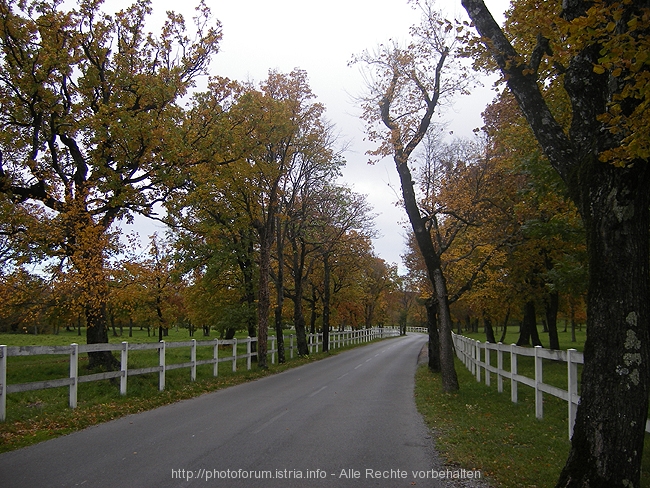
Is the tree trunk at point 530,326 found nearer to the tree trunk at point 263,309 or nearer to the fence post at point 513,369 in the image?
the tree trunk at point 263,309

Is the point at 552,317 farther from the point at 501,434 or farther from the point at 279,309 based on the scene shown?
the point at 501,434

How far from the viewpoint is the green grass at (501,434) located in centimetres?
621

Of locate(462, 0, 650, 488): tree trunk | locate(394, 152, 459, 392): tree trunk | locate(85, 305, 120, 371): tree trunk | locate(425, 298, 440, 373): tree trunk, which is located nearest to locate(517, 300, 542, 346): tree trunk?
locate(425, 298, 440, 373): tree trunk

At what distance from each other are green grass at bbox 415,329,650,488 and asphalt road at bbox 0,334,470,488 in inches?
18.3

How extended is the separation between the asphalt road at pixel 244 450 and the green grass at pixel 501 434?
465 millimetres

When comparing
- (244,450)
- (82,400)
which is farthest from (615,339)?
(82,400)

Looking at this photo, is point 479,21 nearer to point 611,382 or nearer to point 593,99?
point 593,99

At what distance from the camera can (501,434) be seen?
8336mm

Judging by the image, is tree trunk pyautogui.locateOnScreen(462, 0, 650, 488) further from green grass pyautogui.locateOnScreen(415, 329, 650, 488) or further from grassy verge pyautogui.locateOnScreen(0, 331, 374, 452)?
grassy verge pyautogui.locateOnScreen(0, 331, 374, 452)

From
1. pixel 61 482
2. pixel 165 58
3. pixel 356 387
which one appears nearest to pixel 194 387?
pixel 356 387

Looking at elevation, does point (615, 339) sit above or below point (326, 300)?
above

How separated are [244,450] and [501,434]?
14.2 ft

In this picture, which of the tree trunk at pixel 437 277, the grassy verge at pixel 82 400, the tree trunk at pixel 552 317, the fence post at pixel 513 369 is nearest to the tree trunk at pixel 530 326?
the tree trunk at pixel 552 317

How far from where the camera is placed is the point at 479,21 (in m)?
6.95
